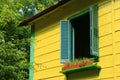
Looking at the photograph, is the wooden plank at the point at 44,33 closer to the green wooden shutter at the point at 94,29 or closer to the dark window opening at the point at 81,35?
the dark window opening at the point at 81,35

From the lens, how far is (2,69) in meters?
12.4

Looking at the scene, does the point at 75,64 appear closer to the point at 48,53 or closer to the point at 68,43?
the point at 68,43

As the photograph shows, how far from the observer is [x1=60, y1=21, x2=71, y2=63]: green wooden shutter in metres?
11.5

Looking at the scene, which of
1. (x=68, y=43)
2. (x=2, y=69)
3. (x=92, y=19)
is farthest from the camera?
(x=2, y=69)

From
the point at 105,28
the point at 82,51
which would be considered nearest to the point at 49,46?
the point at 82,51

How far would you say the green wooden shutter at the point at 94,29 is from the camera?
33.2 feet

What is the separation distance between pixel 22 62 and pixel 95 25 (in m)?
3.45

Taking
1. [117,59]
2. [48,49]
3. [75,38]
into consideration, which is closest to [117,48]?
[117,59]

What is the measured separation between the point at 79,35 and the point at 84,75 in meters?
2.11

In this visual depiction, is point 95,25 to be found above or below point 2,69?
above

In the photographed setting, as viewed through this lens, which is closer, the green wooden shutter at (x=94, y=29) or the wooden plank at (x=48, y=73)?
the green wooden shutter at (x=94, y=29)

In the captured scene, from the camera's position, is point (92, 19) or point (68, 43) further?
point (68, 43)

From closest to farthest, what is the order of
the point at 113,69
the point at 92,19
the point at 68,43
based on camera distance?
the point at 113,69 → the point at 92,19 → the point at 68,43

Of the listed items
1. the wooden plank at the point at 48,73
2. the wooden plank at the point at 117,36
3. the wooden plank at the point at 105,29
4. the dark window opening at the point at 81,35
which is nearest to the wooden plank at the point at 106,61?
the wooden plank at the point at 117,36
